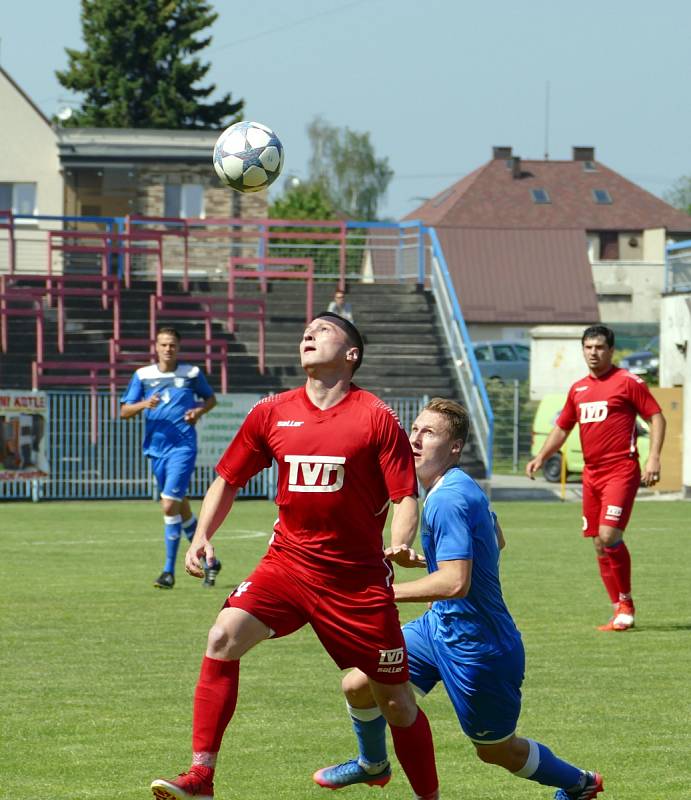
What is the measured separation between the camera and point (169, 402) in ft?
47.1

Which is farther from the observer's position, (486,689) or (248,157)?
(248,157)

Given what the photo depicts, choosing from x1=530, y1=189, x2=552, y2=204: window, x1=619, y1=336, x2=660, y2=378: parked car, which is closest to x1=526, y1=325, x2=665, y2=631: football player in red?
x1=619, y1=336, x2=660, y2=378: parked car

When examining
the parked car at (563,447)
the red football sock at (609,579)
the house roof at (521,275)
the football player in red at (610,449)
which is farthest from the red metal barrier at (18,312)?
the house roof at (521,275)

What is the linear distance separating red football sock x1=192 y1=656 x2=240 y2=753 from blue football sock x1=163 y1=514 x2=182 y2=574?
7.93m

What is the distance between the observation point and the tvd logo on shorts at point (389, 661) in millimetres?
6133

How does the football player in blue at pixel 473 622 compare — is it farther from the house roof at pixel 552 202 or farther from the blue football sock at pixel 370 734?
the house roof at pixel 552 202

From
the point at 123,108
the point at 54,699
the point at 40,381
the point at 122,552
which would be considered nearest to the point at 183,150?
the point at 123,108

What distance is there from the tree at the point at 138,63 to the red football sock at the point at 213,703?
60.8 m

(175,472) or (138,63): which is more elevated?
(138,63)

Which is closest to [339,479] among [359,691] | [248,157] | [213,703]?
[359,691]

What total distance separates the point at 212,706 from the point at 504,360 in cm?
4237

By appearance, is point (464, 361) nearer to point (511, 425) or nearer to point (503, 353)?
point (511, 425)

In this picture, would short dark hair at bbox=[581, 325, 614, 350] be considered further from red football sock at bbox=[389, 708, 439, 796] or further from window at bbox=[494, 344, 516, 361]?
window at bbox=[494, 344, 516, 361]

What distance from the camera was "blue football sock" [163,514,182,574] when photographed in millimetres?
13998
